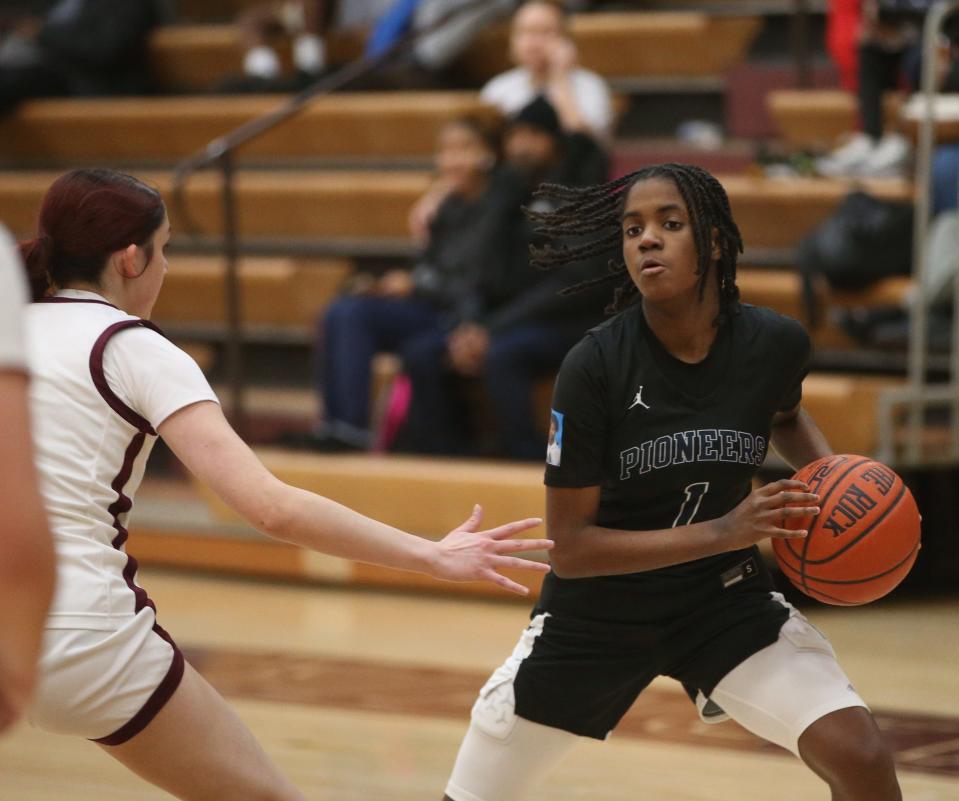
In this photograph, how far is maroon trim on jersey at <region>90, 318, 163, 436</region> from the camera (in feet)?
8.04

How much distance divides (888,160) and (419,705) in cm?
332

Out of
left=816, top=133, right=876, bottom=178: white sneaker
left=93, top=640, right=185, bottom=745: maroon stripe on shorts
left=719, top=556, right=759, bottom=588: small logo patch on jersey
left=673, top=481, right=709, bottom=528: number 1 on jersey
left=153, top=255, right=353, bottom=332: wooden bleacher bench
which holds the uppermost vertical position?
left=673, top=481, right=709, bottom=528: number 1 on jersey

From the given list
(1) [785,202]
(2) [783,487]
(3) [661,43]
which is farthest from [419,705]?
(3) [661,43]

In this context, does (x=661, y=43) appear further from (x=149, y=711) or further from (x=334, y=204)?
(x=149, y=711)

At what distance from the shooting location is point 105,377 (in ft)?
8.05

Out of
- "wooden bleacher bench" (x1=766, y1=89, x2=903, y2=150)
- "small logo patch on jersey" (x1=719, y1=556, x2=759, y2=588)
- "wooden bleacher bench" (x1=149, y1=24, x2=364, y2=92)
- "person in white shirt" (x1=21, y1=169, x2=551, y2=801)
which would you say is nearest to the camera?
"person in white shirt" (x1=21, y1=169, x2=551, y2=801)

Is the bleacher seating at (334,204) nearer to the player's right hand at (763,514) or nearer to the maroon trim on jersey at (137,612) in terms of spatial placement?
the player's right hand at (763,514)

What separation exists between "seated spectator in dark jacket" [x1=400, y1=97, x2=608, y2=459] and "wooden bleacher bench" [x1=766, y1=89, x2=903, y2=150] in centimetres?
144

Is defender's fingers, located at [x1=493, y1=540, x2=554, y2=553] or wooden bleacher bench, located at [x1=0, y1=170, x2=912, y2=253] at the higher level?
defender's fingers, located at [x1=493, y1=540, x2=554, y2=553]

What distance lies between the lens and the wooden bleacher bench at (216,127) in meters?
8.61

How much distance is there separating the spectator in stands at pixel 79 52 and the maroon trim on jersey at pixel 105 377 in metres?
7.68

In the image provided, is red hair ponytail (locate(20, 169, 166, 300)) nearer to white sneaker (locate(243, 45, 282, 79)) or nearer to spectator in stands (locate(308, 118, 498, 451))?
spectator in stands (locate(308, 118, 498, 451))

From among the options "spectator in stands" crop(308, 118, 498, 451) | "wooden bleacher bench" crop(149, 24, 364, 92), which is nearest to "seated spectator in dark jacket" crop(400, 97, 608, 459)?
"spectator in stands" crop(308, 118, 498, 451)

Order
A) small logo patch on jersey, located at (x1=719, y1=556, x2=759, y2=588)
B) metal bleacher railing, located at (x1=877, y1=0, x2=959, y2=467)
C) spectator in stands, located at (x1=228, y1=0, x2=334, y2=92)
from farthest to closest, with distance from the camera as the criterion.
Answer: spectator in stands, located at (x1=228, y1=0, x2=334, y2=92) → metal bleacher railing, located at (x1=877, y1=0, x2=959, y2=467) → small logo patch on jersey, located at (x1=719, y1=556, x2=759, y2=588)
